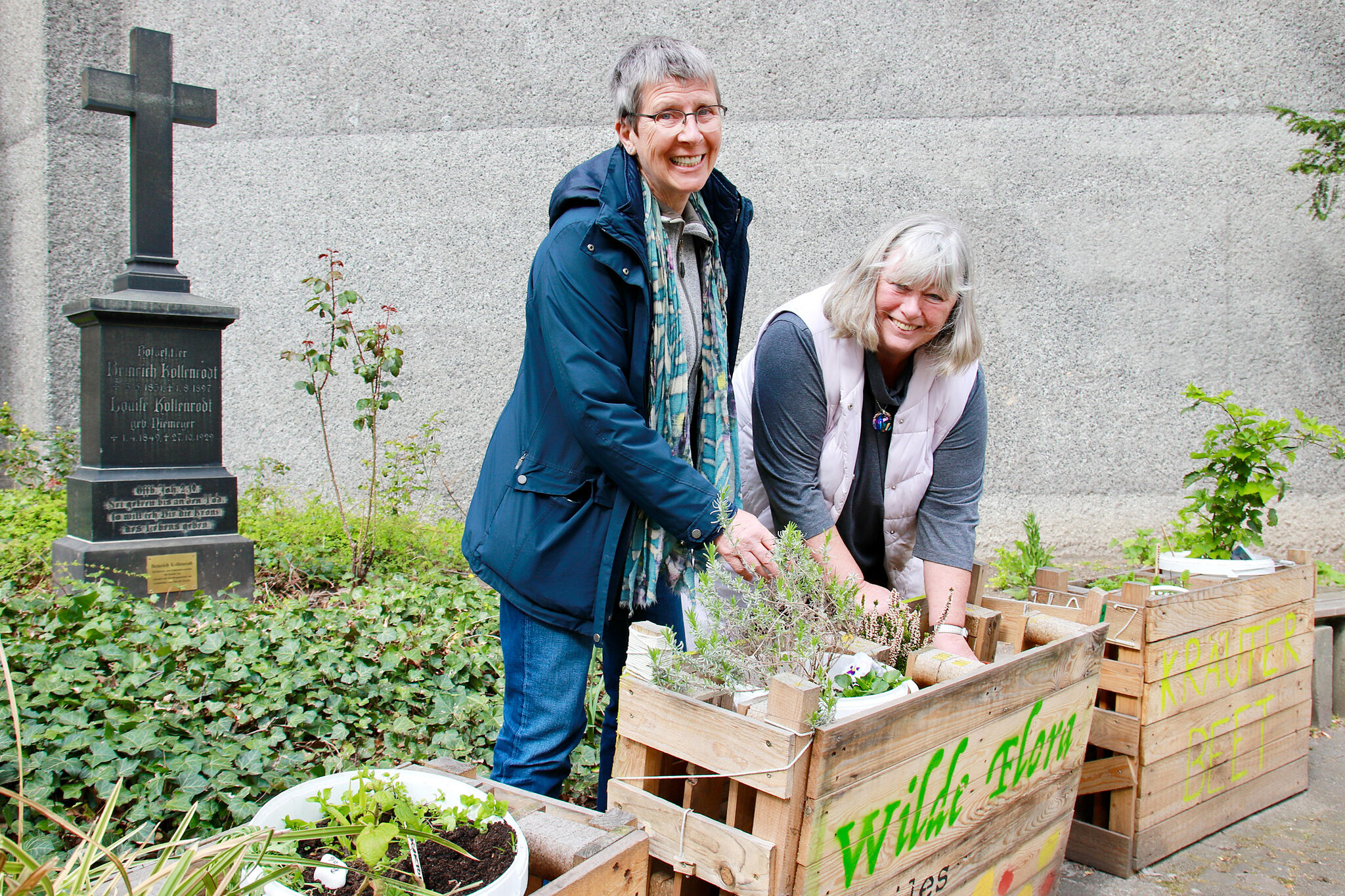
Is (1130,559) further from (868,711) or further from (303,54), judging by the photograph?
(303,54)

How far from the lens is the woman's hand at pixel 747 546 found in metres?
1.76

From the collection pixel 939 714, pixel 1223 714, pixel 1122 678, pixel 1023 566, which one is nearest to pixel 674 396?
pixel 939 714

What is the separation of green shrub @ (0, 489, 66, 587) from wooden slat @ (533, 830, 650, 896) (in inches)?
168

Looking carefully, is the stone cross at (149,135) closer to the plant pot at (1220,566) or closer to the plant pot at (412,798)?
the plant pot at (412,798)

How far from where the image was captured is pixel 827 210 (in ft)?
20.5

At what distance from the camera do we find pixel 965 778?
70.0 inches

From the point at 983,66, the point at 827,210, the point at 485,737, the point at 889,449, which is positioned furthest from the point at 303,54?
the point at 889,449

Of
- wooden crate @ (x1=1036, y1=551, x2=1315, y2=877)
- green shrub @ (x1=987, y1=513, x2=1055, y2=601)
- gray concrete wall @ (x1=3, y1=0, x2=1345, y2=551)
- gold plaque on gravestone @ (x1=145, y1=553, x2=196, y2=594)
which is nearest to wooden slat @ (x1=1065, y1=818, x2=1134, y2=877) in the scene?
wooden crate @ (x1=1036, y1=551, x2=1315, y2=877)

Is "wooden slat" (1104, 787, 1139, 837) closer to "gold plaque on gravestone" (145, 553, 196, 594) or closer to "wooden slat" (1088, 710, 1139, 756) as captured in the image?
"wooden slat" (1088, 710, 1139, 756)

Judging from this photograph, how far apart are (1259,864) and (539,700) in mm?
2385

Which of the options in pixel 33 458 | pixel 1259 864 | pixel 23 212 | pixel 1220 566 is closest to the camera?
pixel 1259 864

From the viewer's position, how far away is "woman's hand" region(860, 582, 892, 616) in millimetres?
2053

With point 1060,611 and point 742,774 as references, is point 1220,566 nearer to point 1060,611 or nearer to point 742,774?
point 1060,611

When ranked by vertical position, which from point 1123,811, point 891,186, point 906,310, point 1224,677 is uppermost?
point 891,186
